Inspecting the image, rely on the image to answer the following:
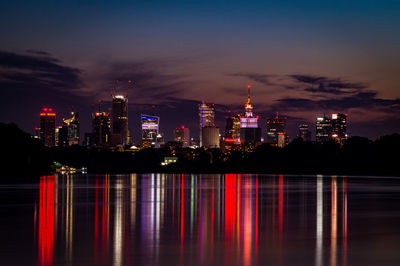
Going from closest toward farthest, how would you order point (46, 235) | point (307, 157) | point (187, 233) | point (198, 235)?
point (46, 235) < point (198, 235) < point (187, 233) < point (307, 157)

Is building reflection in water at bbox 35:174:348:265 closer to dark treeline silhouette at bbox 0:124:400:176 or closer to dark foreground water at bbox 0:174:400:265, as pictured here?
dark foreground water at bbox 0:174:400:265

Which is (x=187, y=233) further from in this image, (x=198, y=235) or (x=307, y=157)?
(x=307, y=157)

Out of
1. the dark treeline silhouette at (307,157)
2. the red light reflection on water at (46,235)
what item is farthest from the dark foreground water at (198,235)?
the dark treeline silhouette at (307,157)

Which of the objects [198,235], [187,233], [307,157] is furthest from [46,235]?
[307,157]

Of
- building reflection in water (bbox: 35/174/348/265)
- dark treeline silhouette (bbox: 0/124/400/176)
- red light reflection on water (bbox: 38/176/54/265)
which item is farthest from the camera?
dark treeline silhouette (bbox: 0/124/400/176)

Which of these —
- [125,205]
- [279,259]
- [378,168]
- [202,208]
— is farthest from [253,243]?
[378,168]

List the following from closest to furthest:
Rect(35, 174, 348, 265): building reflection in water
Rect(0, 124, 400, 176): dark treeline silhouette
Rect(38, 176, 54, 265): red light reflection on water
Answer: Rect(38, 176, 54, 265): red light reflection on water
Rect(35, 174, 348, 265): building reflection in water
Rect(0, 124, 400, 176): dark treeline silhouette

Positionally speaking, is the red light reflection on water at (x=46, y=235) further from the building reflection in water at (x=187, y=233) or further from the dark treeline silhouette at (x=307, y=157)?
the dark treeline silhouette at (x=307, y=157)

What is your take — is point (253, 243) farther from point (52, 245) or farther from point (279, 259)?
point (52, 245)

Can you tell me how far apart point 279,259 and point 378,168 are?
14634 cm

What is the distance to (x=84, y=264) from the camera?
17.2 meters

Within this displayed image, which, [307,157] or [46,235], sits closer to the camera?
[46,235]

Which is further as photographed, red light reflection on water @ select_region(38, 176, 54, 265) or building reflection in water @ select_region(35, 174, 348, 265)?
building reflection in water @ select_region(35, 174, 348, 265)

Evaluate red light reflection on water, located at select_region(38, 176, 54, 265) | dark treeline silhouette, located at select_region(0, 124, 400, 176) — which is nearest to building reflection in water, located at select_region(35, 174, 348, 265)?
red light reflection on water, located at select_region(38, 176, 54, 265)
